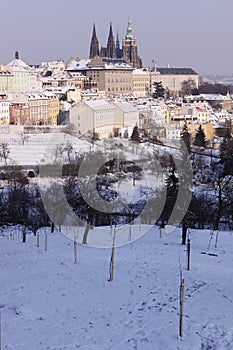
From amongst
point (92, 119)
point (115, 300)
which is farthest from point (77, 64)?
point (115, 300)

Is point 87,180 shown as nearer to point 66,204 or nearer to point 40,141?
point 66,204

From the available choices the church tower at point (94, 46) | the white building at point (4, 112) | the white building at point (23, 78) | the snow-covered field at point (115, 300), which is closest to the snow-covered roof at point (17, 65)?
the white building at point (23, 78)

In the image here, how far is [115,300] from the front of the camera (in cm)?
482

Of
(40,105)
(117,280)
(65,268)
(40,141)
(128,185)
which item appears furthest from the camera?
(40,105)

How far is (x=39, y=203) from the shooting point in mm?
10516

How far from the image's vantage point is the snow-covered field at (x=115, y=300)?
4020 millimetres

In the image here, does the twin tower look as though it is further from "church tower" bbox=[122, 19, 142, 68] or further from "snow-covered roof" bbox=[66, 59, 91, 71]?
"snow-covered roof" bbox=[66, 59, 91, 71]

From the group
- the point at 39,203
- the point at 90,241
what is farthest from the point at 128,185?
the point at 90,241

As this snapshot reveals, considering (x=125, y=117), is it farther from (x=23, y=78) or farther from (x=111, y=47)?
(x=111, y=47)

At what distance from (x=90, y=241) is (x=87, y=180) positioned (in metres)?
1.88

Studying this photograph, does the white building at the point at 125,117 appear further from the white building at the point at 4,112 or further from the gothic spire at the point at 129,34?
the gothic spire at the point at 129,34

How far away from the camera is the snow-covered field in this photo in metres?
4.02

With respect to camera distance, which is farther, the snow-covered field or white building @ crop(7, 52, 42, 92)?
white building @ crop(7, 52, 42, 92)

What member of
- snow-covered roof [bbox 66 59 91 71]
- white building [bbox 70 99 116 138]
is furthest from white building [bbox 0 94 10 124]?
snow-covered roof [bbox 66 59 91 71]
